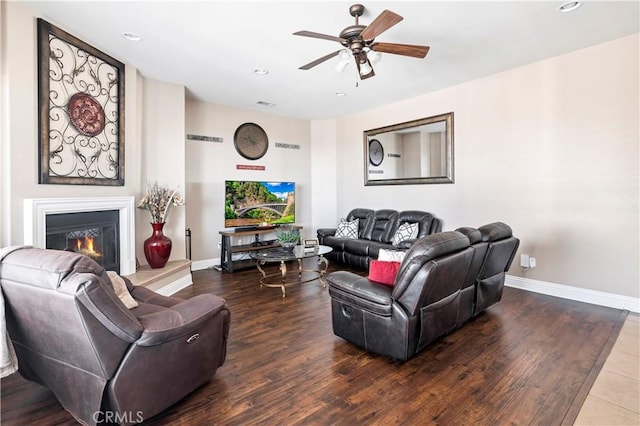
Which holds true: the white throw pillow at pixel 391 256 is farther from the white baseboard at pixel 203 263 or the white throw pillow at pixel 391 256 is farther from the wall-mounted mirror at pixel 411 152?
the white baseboard at pixel 203 263

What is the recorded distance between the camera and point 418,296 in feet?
7.20

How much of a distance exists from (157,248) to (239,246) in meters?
1.63

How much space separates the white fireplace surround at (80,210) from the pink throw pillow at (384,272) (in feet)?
9.68

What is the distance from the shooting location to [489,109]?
177 inches

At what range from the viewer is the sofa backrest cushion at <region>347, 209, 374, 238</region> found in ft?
19.6

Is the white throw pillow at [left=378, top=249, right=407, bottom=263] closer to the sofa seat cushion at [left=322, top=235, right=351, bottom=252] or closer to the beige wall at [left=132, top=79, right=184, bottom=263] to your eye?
the sofa seat cushion at [left=322, top=235, right=351, bottom=252]

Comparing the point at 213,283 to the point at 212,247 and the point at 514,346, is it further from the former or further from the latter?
the point at 514,346

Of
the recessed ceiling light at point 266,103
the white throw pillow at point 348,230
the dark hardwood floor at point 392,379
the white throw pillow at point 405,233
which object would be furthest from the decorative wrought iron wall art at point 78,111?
the white throw pillow at point 405,233

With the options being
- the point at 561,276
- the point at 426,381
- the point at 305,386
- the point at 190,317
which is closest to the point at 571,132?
the point at 561,276

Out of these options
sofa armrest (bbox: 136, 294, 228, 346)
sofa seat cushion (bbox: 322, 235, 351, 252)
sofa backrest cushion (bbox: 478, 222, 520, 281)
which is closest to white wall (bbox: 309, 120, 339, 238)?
sofa seat cushion (bbox: 322, 235, 351, 252)

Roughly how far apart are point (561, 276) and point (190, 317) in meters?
4.26

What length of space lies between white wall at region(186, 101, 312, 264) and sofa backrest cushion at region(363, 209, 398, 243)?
2105 mm
